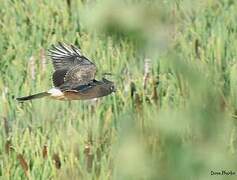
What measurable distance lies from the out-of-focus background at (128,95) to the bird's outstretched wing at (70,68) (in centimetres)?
10

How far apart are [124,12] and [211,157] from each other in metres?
0.17

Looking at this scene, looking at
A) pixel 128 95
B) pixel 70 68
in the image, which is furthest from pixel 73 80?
pixel 128 95

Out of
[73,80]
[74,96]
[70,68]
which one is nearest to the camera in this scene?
[74,96]

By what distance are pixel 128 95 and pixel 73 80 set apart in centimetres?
26

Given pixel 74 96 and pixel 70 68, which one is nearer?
pixel 74 96

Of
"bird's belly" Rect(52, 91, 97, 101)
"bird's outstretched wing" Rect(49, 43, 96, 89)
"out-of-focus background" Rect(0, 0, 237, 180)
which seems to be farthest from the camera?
"bird's outstretched wing" Rect(49, 43, 96, 89)

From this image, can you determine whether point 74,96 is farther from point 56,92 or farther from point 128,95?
point 128,95

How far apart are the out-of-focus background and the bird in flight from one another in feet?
0.27

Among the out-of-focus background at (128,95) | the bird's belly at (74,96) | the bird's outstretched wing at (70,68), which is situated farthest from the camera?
the bird's outstretched wing at (70,68)

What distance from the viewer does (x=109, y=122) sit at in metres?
1.74

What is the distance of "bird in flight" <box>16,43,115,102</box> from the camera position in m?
1.60

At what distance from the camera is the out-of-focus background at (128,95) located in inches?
25.4

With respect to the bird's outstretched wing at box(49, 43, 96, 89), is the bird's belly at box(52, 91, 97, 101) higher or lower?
lower

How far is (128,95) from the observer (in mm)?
1994
